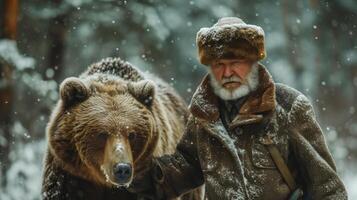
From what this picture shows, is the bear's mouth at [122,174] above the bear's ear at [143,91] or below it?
below

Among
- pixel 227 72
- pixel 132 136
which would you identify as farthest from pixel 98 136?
pixel 227 72

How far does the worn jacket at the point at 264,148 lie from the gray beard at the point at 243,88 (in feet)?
0.13

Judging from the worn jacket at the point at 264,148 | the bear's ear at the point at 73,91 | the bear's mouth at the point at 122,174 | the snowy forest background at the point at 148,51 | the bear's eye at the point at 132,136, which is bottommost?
the snowy forest background at the point at 148,51

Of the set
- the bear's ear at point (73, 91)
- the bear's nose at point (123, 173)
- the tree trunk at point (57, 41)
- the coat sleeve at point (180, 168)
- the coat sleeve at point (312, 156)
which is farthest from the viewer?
the tree trunk at point (57, 41)

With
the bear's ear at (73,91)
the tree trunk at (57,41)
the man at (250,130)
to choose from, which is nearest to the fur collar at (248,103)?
the man at (250,130)

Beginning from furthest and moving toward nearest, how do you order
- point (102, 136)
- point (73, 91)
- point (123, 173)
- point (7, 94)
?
point (7, 94) → point (73, 91) → point (102, 136) → point (123, 173)

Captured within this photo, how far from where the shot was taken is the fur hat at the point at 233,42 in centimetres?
471

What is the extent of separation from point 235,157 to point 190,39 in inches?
511

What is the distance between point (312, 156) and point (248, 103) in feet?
1.81

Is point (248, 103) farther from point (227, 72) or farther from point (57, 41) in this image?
point (57, 41)

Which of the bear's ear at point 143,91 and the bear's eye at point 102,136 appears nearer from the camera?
the bear's eye at point 102,136

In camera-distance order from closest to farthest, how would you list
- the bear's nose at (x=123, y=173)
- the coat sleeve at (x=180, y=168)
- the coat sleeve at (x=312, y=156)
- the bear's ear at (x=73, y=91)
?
1. the coat sleeve at (x=312, y=156)
2. the bear's nose at (x=123, y=173)
3. the coat sleeve at (x=180, y=168)
4. the bear's ear at (x=73, y=91)

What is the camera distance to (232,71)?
15.6 ft

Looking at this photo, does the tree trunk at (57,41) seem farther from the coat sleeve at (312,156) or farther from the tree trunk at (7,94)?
the coat sleeve at (312,156)
